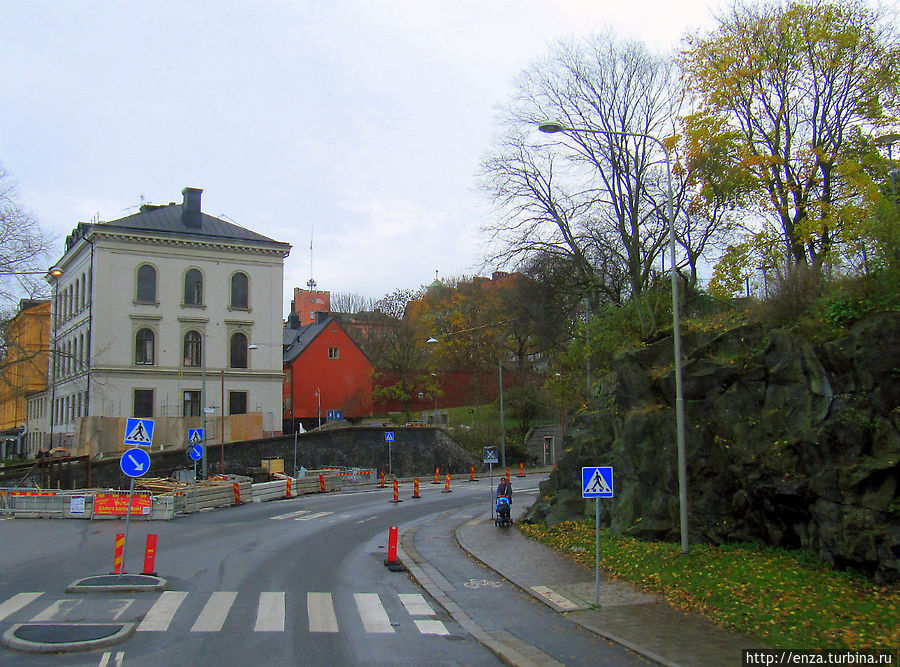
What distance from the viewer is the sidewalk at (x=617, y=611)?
360 inches

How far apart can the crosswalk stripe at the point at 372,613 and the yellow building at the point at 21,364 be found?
49.3 ft

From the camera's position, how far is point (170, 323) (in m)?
48.0

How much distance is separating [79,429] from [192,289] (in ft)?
36.1

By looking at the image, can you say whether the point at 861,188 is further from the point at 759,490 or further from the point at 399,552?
the point at 399,552

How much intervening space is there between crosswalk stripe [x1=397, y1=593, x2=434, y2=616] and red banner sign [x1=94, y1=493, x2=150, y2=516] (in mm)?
15774

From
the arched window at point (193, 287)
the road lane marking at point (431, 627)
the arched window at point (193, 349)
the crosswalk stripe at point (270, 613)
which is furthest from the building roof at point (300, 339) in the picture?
the road lane marking at point (431, 627)

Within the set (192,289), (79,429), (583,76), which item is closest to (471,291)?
(192,289)

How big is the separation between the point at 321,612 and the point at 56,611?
154 inches

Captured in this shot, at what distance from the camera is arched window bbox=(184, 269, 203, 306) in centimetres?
4872

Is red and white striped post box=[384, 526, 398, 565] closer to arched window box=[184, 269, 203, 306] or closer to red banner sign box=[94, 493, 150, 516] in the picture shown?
red banner sign box=[94, 493, 150, 516]

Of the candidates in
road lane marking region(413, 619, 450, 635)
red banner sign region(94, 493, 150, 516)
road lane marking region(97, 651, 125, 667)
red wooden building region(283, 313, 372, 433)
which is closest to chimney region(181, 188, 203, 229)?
red wooden building region(283, 313, 372, 433)

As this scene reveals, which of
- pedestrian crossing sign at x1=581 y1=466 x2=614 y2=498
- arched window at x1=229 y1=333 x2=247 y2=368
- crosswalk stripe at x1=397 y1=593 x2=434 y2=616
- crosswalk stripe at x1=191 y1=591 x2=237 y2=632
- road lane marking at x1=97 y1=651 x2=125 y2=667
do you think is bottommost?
crosswalk stripe at x1=397 y1=593 x2=434 y2=616

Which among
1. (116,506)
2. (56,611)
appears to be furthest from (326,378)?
(56,611)

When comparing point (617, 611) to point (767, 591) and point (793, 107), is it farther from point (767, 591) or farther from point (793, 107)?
point (793, 107)
